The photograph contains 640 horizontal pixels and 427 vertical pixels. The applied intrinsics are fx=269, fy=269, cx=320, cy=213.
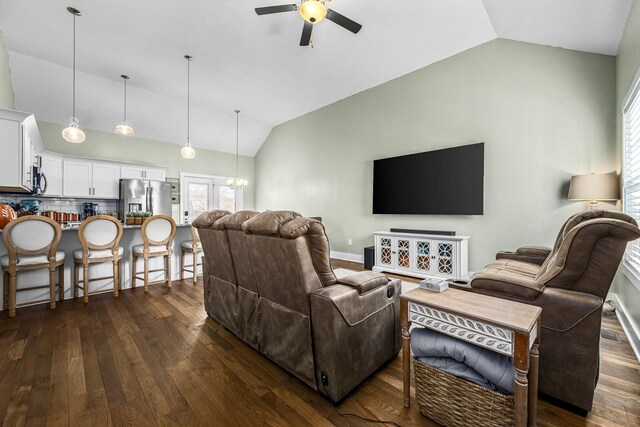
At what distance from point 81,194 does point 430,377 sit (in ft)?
23.8

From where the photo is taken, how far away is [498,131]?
389 centimetres

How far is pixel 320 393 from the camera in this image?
5.35 feet

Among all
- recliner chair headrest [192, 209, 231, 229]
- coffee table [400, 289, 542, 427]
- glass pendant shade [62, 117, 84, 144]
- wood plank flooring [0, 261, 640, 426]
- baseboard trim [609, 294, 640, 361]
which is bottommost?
wood plank flooring [0, 261, 640, 426]

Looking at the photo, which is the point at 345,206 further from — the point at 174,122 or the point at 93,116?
the point at 93,116

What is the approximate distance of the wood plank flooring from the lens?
4.78 ft

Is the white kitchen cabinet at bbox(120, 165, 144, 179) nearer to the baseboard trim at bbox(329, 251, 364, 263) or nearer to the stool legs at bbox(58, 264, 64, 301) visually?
the stool legs at bbox(58, 264, 64, 301)

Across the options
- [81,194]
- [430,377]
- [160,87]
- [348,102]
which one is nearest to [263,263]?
[430,377]

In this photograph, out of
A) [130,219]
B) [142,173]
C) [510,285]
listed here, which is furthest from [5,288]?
[510,285]

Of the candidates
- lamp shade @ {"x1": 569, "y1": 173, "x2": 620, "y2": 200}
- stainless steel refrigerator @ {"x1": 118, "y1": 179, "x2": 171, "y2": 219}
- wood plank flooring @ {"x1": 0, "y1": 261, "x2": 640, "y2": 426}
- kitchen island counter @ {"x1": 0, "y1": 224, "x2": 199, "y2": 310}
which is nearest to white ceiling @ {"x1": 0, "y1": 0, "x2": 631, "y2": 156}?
stainless steel refrigerator @ {"x1": 118, "y1": 179, "x2": 171, "y2": 219}

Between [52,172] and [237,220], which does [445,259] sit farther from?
[52,172]

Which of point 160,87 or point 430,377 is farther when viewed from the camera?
point 160,87

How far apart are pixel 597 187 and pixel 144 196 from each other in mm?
7873

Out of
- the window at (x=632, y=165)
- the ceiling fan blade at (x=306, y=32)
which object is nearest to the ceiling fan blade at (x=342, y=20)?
the ceiling fan blade at (x=306, y=32)

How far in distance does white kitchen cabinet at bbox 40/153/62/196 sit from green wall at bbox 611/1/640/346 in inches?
336
